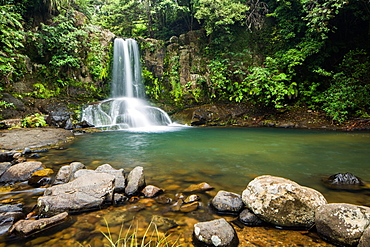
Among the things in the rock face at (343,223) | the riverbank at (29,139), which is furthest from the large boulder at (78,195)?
the riverbank at (29,139)

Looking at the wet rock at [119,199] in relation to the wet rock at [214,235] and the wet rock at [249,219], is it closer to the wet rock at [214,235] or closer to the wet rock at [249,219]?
the wet rock at [214,235]

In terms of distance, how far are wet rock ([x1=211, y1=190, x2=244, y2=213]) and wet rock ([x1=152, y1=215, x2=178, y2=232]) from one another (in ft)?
2.21

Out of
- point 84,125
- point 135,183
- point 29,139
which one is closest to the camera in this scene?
point 135,183

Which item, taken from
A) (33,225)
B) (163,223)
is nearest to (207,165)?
(163,223)

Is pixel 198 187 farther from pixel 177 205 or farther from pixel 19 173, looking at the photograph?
pixel 19 173

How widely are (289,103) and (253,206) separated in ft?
42.6

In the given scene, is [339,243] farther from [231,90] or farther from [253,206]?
[231,90]

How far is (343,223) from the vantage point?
2.02 metres

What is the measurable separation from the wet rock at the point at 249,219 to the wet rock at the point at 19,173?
4175mm

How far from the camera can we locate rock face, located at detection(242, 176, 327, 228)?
7.52ft

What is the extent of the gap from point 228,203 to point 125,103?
13.3 m

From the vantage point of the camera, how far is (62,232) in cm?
227

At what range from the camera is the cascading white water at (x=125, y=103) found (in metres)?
12.8

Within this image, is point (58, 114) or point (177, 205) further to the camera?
point (58, 114)
